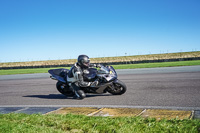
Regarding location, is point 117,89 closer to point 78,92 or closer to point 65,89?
point 78,92

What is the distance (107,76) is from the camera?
25.3ft

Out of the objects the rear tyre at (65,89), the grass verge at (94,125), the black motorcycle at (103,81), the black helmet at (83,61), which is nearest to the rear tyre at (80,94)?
the black motorcycle at (103,81)

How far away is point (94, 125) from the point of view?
400 cm

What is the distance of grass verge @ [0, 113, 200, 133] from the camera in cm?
369

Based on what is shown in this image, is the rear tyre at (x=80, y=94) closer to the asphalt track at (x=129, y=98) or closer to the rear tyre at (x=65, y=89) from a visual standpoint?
the asphalt track at (x=129, y=98)

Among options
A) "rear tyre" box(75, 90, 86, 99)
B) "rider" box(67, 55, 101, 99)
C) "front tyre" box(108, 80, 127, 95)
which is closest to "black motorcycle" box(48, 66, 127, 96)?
"front tyre" box(108, 80, 127, 95)

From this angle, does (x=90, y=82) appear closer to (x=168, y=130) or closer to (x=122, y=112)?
(x=122, y=112)

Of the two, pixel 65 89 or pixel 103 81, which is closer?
pixel 103 81

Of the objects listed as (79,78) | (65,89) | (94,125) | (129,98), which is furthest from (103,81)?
(94,125)

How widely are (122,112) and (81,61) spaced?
10.2 feet

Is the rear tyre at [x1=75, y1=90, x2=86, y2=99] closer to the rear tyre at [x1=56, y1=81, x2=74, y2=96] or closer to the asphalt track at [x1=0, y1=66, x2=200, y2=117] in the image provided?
the asphalt track at [x1=0, y1=66, x2=200, y2=117]

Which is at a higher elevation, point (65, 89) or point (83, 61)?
point (83, 61)

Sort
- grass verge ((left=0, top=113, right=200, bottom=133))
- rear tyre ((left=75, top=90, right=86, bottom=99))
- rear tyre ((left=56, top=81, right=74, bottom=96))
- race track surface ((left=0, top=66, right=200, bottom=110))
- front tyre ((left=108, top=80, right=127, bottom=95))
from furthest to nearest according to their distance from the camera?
rear tyre ((left=56, top=81, right=74, bottom=96))
front tyre ((left=108, top=80, right=127, bottom=95))
rear tyre ((left=75, top=90, right=86, bottom=99))
race track surface ((left=0, top=66, right=200, bottom=110))
grass verge ((left=0, top=113, right=200, bottom=133))

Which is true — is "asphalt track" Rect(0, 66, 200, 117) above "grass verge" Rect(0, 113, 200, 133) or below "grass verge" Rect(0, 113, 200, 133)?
below
